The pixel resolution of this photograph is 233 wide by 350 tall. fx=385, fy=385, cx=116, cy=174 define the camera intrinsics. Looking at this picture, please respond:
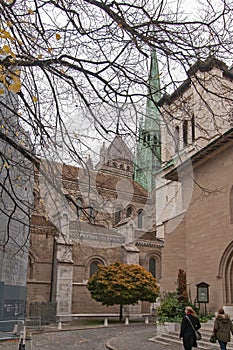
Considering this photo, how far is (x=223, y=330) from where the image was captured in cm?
927

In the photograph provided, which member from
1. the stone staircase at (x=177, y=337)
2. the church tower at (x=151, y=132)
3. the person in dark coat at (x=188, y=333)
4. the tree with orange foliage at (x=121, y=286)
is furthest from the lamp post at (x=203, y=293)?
the church tower at (x=151, y=132)

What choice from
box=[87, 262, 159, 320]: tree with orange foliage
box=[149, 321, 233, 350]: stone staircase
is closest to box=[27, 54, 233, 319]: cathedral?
box=[149, 321, 233, 350]: stone staircase

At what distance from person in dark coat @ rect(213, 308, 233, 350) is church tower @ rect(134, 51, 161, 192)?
18.1ft

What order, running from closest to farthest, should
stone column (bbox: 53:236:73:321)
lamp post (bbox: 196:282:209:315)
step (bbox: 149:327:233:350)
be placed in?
step (bbox: 149:327:233:350), lamp post (bbox: 196:282:209:315), stone column (bbox: 53:236:73:321)

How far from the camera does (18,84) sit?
304cm

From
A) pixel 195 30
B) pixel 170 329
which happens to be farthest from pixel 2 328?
pixel 195 30

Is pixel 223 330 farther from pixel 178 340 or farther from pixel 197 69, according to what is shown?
pixel 197 69

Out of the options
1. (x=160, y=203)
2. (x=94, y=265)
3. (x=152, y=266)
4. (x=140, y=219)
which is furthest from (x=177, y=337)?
(x=140, y=219)

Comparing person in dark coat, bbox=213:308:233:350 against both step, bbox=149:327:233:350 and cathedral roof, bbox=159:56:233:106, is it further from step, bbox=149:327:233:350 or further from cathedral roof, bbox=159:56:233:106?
cathedral roof, bbox=159:56:233:106

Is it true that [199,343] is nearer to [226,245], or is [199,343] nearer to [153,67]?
[226,245]

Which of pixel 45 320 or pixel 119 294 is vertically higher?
pixel 119 294

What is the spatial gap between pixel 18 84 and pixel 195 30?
254 cm

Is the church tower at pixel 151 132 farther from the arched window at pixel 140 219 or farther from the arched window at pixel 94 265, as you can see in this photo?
the arched window at pixel 140 219

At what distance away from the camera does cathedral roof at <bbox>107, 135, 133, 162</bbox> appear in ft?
17.6
